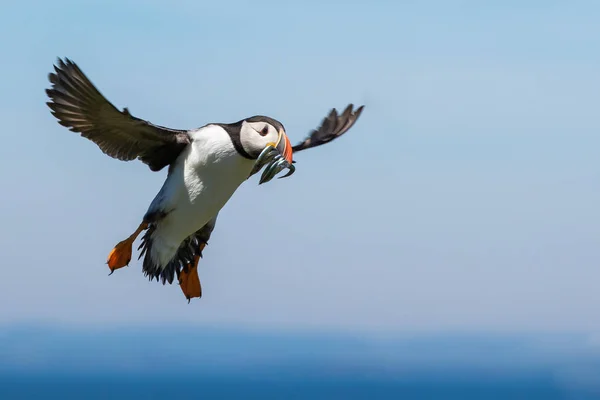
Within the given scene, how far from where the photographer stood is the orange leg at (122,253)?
520 inches

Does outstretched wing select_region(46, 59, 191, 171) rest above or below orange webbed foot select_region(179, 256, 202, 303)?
above

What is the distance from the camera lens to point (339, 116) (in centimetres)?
1558

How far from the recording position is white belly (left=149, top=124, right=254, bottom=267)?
12.5m

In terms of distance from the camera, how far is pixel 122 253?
1330 centimetres

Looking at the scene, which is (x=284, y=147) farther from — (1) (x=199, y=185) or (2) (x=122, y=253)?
(2) (x=122, y=253)

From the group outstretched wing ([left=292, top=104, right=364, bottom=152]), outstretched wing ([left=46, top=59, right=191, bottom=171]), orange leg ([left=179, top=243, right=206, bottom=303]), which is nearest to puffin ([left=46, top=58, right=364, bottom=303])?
outstretched wing ([left=46, top=59, right=191, bottom=171])

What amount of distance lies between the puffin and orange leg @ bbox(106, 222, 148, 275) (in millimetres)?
12

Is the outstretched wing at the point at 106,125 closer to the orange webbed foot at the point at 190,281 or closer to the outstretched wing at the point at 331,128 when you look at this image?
the orange webbed foot at the point at 190,281

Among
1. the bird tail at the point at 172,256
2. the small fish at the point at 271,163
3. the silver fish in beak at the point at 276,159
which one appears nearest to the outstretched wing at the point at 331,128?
the bird tail at the point at 172,256

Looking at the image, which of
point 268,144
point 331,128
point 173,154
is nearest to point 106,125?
point 173,154

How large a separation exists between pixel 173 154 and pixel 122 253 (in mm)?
1303

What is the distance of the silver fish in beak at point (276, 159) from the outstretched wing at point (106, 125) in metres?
1.48

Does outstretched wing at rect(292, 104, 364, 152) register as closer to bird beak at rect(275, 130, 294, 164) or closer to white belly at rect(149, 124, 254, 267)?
white belly at rect(149, 124, 254, 267)

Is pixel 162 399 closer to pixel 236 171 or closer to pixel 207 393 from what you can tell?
pixel 207 393
